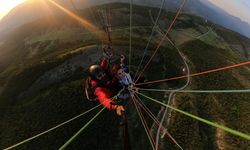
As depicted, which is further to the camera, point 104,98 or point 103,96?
point 103,96

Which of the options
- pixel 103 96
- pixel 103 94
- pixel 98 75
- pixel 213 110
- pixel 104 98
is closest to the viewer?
pixel 104 98

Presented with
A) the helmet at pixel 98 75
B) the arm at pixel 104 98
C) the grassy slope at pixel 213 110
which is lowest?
the grassy slope at pixel 213 110

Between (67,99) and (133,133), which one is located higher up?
(67,99)

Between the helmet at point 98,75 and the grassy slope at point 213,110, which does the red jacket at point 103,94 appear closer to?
the helmet at point 98,75

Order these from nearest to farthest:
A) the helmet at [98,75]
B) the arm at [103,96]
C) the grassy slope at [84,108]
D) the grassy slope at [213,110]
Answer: the arm at [103,96]
the helmet at [98,75]
the grassy slope at [213,110]
the grassy slope at [84,108]

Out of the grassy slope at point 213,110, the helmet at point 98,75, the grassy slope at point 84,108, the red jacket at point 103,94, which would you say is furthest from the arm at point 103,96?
the grassy slope at point 213,110

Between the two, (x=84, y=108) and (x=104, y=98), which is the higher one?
(x=84, y=108)

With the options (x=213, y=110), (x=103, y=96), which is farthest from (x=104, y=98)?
(x=213, y=110)

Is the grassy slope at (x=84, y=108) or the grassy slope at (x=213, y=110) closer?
the grassy slope at (x=213, y=110)

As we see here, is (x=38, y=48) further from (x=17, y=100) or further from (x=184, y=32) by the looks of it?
(x=184, y=32)

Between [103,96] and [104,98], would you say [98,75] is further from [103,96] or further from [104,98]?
[104,98]

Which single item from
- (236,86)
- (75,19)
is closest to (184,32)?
(236,86)
